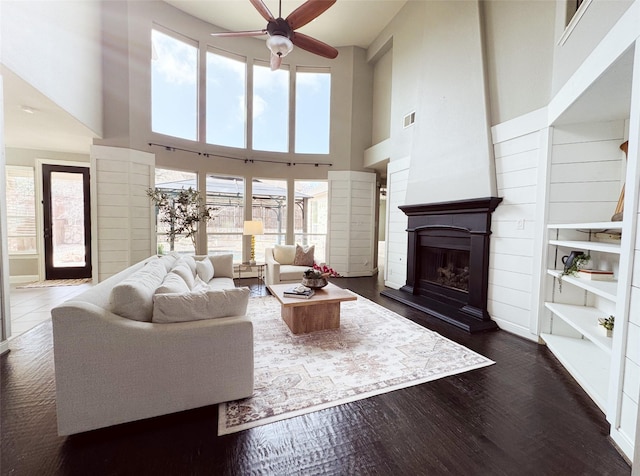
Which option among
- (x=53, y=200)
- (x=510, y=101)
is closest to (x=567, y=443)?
(x=510, y=101)

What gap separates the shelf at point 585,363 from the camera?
197 cm

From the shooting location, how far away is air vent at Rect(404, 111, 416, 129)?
495 centimetres

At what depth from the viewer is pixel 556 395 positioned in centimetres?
206

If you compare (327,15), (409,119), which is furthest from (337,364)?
(327,15)

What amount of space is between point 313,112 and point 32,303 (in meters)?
6.33

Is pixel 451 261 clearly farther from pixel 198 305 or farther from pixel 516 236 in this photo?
pixel 198 305

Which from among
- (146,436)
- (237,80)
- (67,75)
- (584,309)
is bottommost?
(146,436)

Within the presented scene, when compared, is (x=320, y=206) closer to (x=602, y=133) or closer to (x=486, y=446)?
(x=602, y=133)

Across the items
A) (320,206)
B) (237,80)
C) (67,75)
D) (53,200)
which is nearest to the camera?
(67,75)

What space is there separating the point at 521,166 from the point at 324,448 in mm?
3487

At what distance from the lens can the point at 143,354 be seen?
1637mm

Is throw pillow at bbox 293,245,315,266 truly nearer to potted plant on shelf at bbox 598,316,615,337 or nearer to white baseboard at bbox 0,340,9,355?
white baseboard at bbox 0,340,9,355

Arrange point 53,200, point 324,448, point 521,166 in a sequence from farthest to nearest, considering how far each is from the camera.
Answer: point 53,200 → point 521,166 → point 324,448

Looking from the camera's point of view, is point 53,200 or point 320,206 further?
point 320,206
